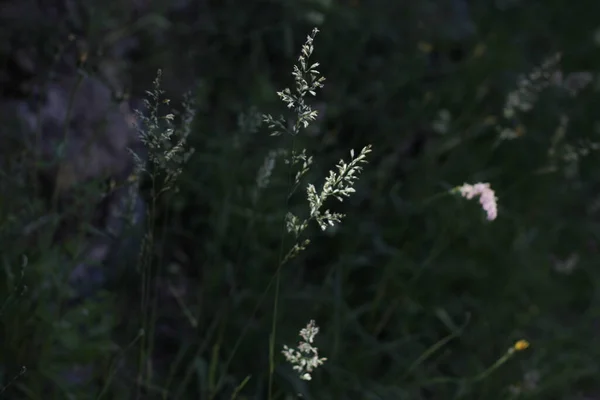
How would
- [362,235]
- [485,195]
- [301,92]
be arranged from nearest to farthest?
[301,92]
[485,195]
[362,235]

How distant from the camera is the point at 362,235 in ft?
8.41

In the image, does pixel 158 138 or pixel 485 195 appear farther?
pixel 485 195

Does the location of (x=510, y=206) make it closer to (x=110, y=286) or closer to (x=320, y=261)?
(x=320, y=261)

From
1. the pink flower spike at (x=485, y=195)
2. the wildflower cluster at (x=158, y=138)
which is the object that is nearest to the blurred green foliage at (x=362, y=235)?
the pink flower spike at (x=485, y=195)

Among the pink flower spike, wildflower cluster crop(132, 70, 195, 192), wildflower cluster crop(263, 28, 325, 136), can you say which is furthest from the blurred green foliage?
wildflower cluster crop(263, 28, 325, 136)

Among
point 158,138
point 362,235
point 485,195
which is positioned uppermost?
point 362,235

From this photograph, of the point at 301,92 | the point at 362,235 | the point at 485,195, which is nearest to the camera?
the point at 301,92

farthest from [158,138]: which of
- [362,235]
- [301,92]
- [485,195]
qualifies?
[362,235]

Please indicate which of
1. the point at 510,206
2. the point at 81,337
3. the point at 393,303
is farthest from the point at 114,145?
the point at 510,206

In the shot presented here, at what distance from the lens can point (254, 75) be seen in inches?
103

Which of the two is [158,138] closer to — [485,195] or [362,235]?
[485,195]

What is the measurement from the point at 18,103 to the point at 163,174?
63cm

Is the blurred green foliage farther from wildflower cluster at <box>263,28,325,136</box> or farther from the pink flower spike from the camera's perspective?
wildflower cluster at <box>263,28,325,136</box>

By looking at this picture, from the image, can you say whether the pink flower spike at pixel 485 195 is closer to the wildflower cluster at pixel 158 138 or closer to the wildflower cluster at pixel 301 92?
the wildflower cluster at pixel 301 92
